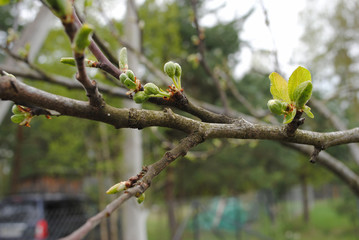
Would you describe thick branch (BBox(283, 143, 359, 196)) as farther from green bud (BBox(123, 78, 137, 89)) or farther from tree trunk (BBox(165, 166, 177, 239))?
tree trunk (BBox(165, 166, 177, 239))

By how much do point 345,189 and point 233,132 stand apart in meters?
9.17

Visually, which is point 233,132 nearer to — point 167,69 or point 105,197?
point 167,69

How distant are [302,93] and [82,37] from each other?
0.39 meters

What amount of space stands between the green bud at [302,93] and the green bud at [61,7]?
1.33 ft

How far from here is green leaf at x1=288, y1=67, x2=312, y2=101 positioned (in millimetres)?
570

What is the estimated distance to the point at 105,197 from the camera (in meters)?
6.00

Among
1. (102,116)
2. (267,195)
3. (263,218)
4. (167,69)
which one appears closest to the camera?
(102,116)

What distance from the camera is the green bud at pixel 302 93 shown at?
546mm

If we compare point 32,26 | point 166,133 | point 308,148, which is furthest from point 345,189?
point 32,26

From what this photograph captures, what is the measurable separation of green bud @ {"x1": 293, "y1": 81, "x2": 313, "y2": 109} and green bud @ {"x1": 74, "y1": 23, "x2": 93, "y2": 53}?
0.38 metres

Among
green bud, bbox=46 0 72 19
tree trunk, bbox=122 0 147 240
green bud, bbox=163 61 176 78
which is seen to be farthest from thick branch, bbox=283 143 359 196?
tree trunk, bbox=122 0 147 240

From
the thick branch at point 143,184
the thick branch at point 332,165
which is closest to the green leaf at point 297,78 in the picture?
the thick branch at point 143,184

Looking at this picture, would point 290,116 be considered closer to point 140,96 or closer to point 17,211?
point 140,96

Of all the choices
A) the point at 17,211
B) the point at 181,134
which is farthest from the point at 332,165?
the point at 181,134
